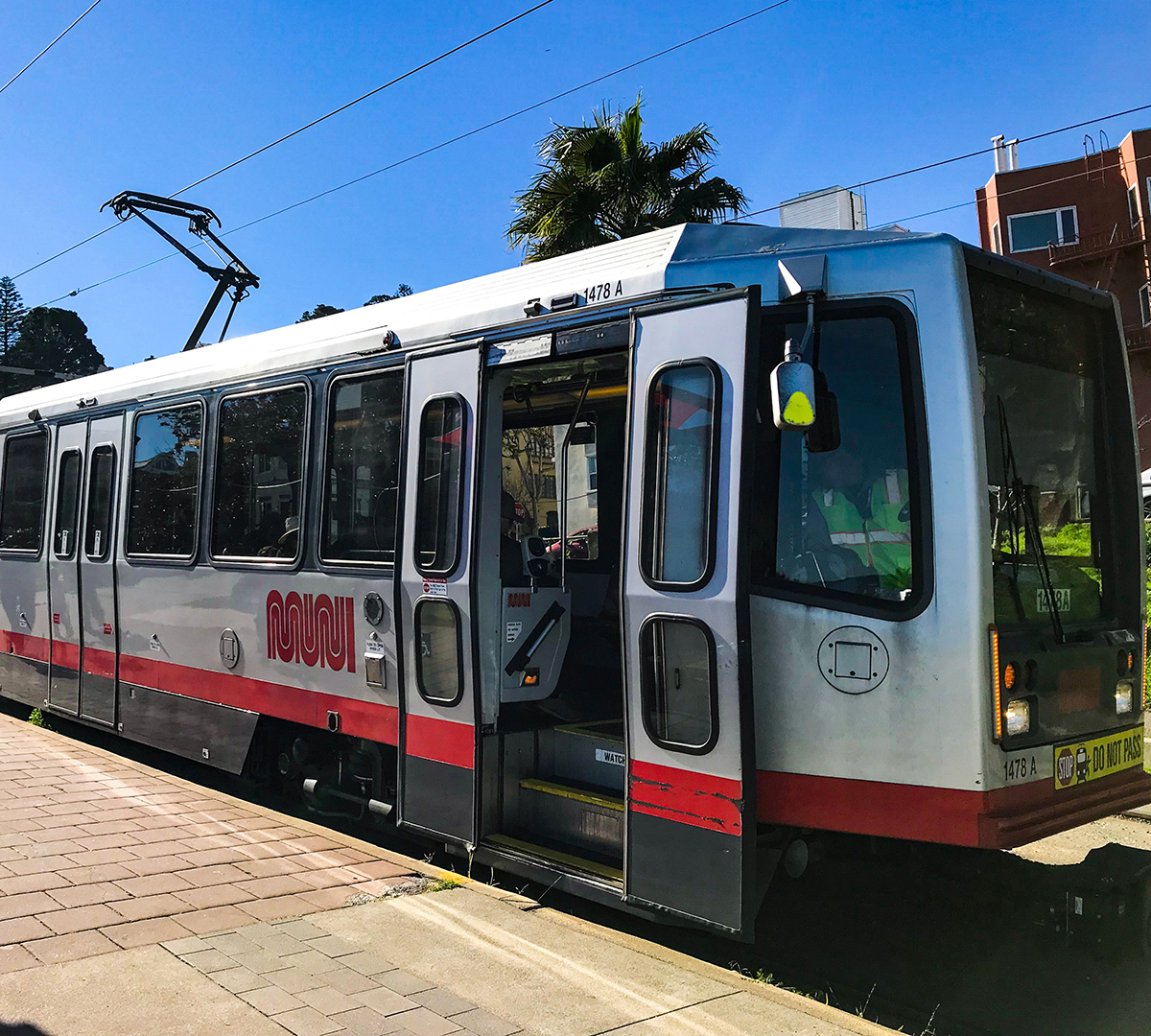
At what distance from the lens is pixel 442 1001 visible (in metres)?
4.14

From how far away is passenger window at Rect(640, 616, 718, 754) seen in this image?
4484 mm

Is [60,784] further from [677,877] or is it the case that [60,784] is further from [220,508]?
[677,877]

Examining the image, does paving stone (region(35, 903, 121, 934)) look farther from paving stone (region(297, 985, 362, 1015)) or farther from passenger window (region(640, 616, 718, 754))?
passenger window (region(640, 616, 718, 754))

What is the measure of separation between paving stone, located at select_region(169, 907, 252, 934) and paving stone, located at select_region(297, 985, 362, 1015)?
3.00 feet

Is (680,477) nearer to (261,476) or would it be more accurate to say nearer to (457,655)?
(457,655)

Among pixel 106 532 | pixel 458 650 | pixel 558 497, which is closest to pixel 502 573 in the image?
pixel 458 650

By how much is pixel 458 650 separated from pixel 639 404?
5.74ft

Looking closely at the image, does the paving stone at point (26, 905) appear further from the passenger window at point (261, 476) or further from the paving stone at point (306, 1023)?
the passenger window at point (261, 476)

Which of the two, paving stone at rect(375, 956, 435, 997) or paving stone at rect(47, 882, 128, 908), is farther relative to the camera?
paving stone at rect(47, 882, 128, 908)

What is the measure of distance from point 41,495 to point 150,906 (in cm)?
658

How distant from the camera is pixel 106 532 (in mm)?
9289

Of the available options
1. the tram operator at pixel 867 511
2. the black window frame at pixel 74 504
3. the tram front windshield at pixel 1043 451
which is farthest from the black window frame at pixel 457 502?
the black window frame at pixel 74 504

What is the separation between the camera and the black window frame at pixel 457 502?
579cm

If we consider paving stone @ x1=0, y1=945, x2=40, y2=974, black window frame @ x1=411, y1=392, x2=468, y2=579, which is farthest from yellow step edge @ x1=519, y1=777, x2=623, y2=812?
paving stone @ x1=0, y1=945, x2=40, y2=974
